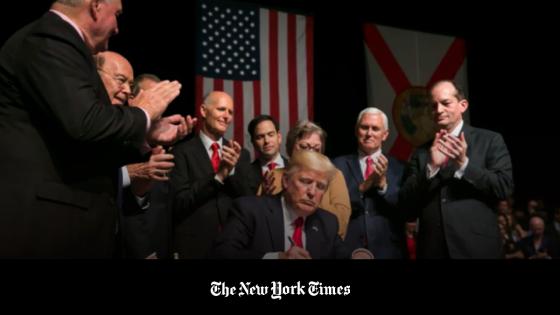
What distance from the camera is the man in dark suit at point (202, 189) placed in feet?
10.0

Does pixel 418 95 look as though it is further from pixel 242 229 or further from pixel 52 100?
pixel 52 100

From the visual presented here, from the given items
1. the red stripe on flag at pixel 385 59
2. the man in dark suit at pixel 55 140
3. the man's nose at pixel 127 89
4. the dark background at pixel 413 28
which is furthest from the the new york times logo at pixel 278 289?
the red stripe on flag at pixel 385 59

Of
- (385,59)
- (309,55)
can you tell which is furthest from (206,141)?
(385,59)

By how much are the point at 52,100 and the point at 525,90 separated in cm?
582

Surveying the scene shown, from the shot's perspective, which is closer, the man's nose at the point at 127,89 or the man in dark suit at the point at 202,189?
the man's nose at the point at 127,89

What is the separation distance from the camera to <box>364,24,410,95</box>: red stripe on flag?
530 centimetres

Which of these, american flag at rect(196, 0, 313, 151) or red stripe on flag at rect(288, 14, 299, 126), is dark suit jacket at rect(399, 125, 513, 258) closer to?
american flag at rect(196, 0, 313, 151)

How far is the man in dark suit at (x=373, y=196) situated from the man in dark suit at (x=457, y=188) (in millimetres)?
148

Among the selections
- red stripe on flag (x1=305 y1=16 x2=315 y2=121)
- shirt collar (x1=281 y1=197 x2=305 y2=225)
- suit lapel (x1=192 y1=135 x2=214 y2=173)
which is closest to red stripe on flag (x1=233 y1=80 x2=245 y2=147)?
red stripe on flag (x1=305 y1=16 x2=315 y2=121)

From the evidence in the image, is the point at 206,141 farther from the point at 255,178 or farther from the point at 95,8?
the point at 95,8

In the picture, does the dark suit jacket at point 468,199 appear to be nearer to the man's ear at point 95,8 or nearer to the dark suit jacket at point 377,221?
the dark suit jacket at point 377,221

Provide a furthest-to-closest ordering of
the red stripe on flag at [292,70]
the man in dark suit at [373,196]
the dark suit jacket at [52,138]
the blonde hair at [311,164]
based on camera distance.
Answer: the red stripe on flag at [292,70]
the man in dark suit at [373,196]
the blonde hair at [311,164]
the dark suit jacket at [52,138]

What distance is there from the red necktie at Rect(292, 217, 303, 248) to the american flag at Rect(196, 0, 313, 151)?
1932mm

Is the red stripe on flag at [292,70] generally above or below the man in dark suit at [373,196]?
above
